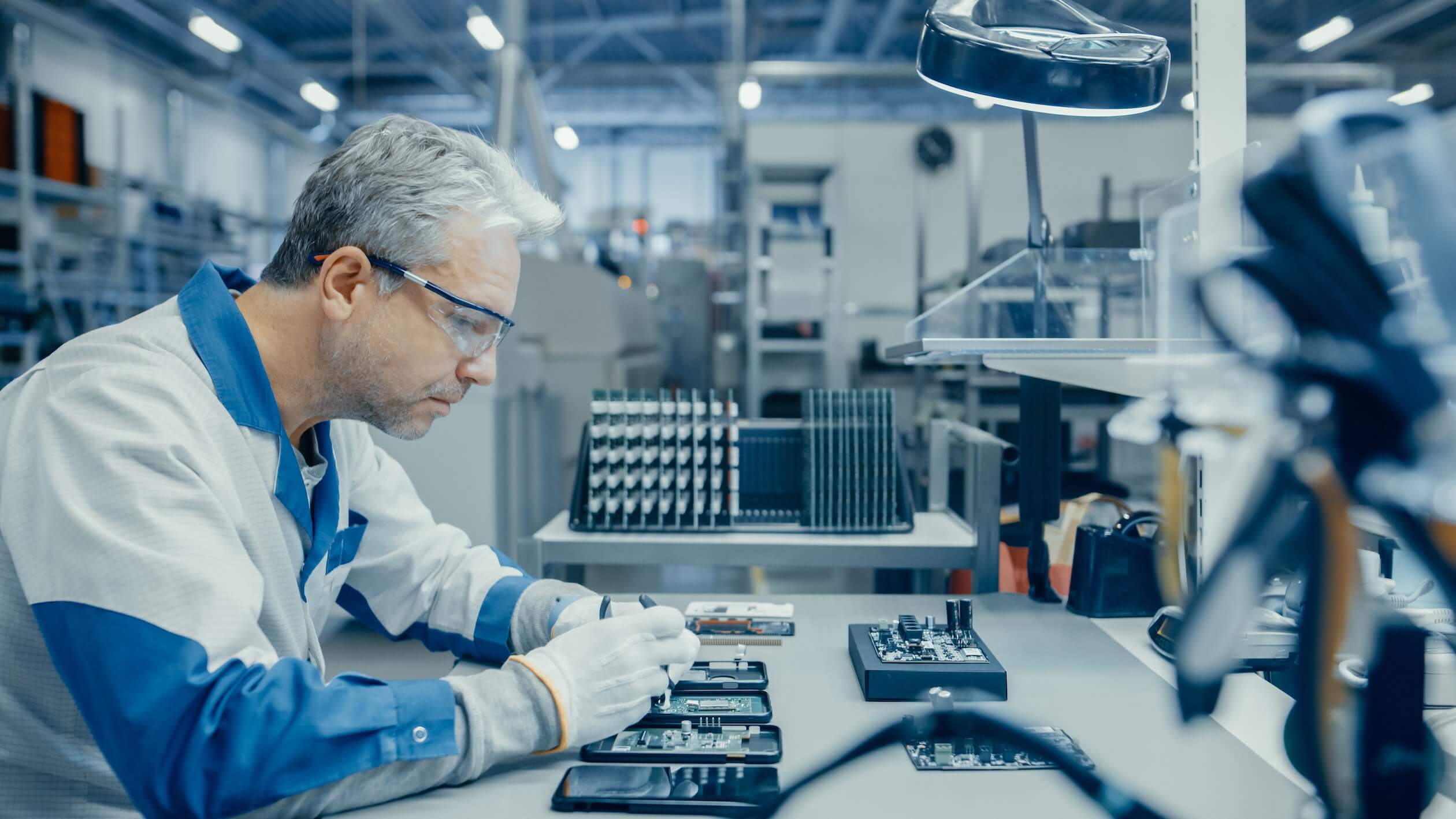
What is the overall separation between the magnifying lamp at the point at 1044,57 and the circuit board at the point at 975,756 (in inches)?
28.6

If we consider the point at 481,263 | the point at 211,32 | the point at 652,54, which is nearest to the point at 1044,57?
the point at 481,263

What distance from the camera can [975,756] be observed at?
87 cm

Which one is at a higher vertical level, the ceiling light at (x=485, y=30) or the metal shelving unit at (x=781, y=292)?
the ceiling light at (x=485, y=30)

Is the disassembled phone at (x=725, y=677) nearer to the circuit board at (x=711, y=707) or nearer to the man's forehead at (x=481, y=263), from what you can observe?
the circuit board at (x=711, y=707)

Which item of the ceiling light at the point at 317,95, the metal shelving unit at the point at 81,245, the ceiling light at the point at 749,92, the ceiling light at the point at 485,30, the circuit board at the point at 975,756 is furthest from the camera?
the ceiling light at the point at 317,95

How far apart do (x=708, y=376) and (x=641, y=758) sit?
5381 mm

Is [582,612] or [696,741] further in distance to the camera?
[582,612]

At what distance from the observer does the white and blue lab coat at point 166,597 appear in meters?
0.72

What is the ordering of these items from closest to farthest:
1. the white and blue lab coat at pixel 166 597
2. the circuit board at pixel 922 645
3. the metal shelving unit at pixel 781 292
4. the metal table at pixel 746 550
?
the white and blue lab coat at pixel 166 597 → the circuit board at pixel 922 645 → the metal table at pixel 746 550 → the metal shelving unit at pixel 781 292

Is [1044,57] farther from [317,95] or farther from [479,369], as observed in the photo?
[317,95]

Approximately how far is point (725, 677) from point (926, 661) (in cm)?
24

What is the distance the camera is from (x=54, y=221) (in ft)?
15.9

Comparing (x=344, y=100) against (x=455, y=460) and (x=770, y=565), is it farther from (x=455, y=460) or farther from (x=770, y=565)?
(x=770, y=565)

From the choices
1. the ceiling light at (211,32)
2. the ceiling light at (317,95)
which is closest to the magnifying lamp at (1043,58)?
the ceiling light at (211,32)
